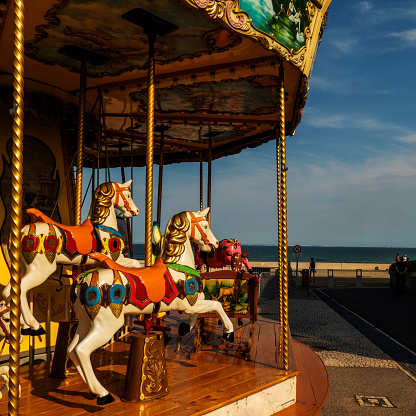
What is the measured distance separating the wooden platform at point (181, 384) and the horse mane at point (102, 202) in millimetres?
1944

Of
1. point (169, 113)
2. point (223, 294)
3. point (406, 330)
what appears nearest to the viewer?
point (223, 294)

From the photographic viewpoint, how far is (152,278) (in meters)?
4.47

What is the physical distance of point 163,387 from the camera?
4453 millimetres

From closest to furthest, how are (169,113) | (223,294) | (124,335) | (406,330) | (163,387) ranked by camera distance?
(163,387), (223,294), (124,335), (169,113), (406,330)

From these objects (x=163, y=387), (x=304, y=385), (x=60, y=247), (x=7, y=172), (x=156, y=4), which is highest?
(x=156, y=4)

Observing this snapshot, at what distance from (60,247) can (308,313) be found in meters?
11.7

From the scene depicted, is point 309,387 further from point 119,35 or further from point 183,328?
point 119,35

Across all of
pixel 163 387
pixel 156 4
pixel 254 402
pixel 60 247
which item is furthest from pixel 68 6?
pixel 254 402

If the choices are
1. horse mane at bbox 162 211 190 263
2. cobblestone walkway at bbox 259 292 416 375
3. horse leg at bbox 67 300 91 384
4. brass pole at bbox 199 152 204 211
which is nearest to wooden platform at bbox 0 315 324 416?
horse leg at bbox 67 300 91 384

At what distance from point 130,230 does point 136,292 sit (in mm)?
4571

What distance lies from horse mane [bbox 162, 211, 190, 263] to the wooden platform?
55.6 inches

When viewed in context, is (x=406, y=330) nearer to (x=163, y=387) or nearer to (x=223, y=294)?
(x=223, y=294)

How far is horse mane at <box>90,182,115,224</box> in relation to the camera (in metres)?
6.16

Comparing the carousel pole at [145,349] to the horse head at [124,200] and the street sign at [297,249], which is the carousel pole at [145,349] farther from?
the street sign at [297,249]
